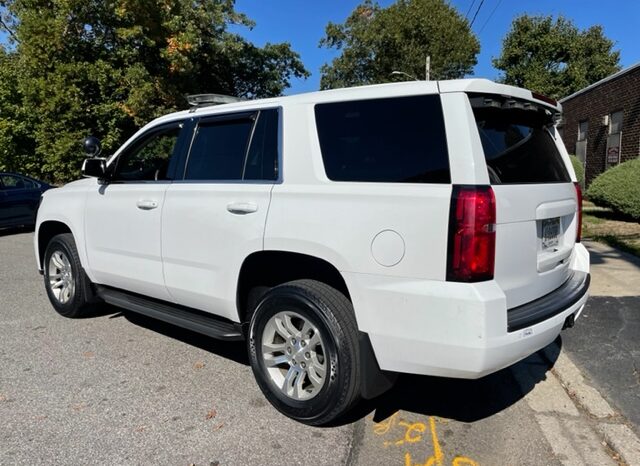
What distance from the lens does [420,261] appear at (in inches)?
111

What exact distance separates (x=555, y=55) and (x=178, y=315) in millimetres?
39480

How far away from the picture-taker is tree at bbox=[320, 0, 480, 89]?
37.0 meters

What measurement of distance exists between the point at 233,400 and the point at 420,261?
1.80 m

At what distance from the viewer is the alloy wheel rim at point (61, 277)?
17.9ft

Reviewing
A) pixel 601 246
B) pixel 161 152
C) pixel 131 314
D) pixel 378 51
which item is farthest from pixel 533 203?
pixel 378 51

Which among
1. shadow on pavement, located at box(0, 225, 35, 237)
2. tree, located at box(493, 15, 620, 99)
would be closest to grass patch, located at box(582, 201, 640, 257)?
shadow on pavement, located at box(0, 225, 35, 237)

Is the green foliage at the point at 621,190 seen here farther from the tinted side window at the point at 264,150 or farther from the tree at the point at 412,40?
the tree at the point at 412,40

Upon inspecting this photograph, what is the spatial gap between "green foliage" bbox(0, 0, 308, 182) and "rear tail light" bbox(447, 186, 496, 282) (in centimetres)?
1580

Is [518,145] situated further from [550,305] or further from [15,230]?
[15,230]

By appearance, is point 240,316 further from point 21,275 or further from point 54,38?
point 54,38

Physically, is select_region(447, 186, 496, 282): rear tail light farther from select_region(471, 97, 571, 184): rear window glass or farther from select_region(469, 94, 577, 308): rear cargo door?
select_region(471, 97, 571, 184): rear window glass

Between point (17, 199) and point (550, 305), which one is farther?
point (17, 199)

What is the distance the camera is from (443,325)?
9.11ft

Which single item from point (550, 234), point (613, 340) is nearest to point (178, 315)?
point (550, 234)
